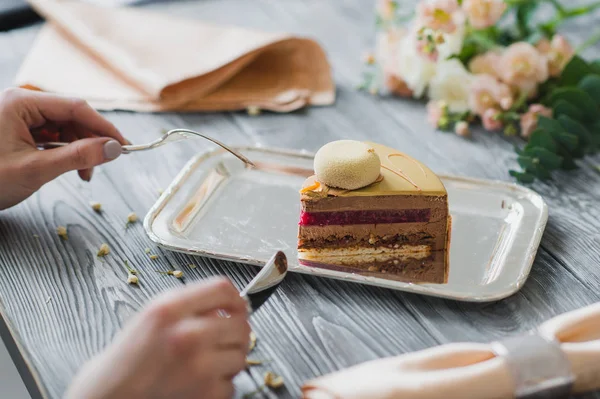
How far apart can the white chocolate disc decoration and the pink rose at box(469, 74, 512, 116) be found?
1.78 ft

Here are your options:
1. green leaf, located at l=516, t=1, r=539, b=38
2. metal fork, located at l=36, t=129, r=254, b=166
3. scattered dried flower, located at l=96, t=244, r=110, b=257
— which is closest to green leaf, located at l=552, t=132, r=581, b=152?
green leaf, located at l=516, t=1, r=539, b=38

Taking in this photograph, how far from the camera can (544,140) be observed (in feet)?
4.70

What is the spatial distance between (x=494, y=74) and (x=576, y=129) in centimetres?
27

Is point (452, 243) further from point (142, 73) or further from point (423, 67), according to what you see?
point (142, 73)

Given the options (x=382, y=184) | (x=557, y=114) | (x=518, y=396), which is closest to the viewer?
(x=518, y=396)

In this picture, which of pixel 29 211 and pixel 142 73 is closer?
pixel 29 211

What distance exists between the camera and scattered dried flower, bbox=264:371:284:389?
94cm

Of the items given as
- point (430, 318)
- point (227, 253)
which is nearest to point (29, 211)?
point (227, 253)

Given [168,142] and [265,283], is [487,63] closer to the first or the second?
[168,142]

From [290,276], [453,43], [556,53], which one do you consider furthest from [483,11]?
[290,276]

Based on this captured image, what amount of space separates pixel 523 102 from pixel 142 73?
0.95 meters

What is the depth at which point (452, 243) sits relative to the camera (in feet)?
4.00

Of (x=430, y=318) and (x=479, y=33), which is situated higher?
(x=479, y=33)

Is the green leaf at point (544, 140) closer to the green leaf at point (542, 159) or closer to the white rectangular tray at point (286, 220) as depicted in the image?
the green leaf at point (542, 159)
